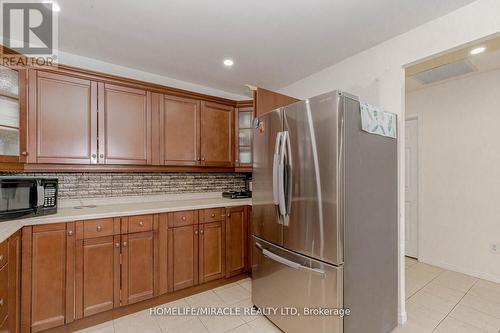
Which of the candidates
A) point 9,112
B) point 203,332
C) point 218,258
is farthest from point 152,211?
point 9,112

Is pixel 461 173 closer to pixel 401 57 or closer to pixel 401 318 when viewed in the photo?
pixel 401 57

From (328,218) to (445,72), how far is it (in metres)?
2.67

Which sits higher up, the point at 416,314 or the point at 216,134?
the point at 216,134

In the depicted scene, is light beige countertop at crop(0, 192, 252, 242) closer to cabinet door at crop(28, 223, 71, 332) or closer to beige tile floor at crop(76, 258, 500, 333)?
cabinet door at crop(28, 223, 71, 332)

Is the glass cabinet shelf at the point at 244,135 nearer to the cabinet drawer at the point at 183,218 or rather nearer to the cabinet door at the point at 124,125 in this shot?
the cabinet drawer at the point at 183,218

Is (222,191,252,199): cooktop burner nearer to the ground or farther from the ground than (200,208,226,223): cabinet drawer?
farther from the ground

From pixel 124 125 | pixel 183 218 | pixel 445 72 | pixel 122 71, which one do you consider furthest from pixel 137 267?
pixel 445 72

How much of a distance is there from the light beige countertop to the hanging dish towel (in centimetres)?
165

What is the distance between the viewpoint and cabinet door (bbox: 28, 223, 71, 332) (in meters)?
1.75

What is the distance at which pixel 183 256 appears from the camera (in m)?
2.40

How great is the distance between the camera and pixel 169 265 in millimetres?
2320

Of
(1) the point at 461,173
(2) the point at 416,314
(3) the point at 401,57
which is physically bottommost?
(2) the point at 416,314

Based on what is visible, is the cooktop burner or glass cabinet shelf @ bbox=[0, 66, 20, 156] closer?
glass cabinet shelf @ bbox=[0, 66, 20, 156]

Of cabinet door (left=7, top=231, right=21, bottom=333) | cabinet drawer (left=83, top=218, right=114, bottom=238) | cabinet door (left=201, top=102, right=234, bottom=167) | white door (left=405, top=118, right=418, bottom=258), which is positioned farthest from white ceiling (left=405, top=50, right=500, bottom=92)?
cabinet door (left=7, top=231, right=21, bottom=333)
